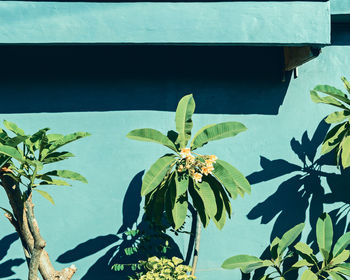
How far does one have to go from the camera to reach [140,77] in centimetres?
467

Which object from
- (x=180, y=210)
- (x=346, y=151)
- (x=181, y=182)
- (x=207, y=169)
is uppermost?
(x=346, y=151)

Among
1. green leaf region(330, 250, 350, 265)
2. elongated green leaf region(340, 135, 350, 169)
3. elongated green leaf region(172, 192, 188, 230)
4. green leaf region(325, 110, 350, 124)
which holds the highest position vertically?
green leaf region(325, 110, 350, 124)

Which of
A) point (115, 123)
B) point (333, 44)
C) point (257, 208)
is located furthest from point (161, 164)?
point (333, 44)

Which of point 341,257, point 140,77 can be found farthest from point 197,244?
point 140,77

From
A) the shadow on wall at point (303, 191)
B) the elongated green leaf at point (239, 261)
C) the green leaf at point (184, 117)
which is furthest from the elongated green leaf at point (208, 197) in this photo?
the shadow on wall at point (303, 191)

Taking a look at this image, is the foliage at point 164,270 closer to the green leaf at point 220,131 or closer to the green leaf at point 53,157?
the green leaf at point 220,131

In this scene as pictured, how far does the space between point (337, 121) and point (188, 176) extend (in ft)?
4.74

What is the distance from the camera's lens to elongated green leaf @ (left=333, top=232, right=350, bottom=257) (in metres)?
4.41

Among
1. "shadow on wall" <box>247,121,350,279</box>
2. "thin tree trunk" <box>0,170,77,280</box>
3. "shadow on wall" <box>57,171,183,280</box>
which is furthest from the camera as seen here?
"shadow on wall" <box>247,121,350,279</box>

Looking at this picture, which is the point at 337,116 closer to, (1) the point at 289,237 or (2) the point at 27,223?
(1) the point at 289,237

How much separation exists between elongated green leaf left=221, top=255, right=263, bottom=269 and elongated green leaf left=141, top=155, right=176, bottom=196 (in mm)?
1124

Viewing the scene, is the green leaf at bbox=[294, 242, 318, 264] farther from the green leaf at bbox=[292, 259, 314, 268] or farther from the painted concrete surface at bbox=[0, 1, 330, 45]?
the painted concrete surface at bbox=[0, 1, 330, 45]

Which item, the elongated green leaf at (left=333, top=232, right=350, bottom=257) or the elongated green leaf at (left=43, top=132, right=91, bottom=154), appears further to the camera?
→ the elongated green leaf at (left=333, top=232, right=350, bottom=257)

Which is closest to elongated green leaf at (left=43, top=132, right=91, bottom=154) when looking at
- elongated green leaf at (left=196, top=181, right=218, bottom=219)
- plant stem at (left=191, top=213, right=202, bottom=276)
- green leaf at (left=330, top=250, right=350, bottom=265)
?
elongated green leaf at (left=196, top=181, right=218, bottom=219)
